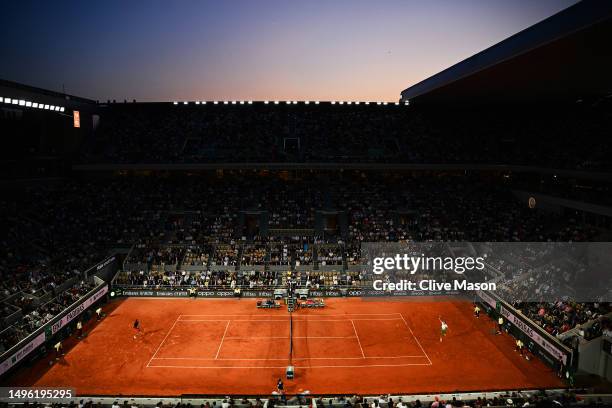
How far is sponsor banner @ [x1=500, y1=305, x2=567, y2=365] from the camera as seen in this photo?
21345 millimetres

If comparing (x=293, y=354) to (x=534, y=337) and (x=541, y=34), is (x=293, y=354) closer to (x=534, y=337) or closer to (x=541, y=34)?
(x=534, y=337)

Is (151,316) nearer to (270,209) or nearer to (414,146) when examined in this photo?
(270,209)

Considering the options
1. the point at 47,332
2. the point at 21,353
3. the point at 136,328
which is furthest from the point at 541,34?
the point at 21,353

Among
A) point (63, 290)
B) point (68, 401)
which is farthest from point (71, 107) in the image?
point (68, 401)

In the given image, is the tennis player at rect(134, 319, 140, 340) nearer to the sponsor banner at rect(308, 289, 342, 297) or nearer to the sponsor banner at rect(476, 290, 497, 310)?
the sponsor banner at rect(308, 289, 342, 297)

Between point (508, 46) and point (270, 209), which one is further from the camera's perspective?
point (270, 209)

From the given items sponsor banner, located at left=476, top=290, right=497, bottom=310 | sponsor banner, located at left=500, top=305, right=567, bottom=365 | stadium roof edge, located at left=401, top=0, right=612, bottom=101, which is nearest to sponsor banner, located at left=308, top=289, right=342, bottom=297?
sponsor banner, located at left=476, top=290, right=497, bottom=310

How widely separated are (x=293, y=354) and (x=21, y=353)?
14346 mm

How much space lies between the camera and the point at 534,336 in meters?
23.8

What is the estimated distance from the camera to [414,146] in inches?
1976

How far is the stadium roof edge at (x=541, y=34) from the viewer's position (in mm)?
18833

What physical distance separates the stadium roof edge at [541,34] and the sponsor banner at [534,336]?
15.8 metres

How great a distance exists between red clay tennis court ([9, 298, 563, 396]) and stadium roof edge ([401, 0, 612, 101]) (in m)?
17.4

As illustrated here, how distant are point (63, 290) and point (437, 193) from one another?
120 feet
